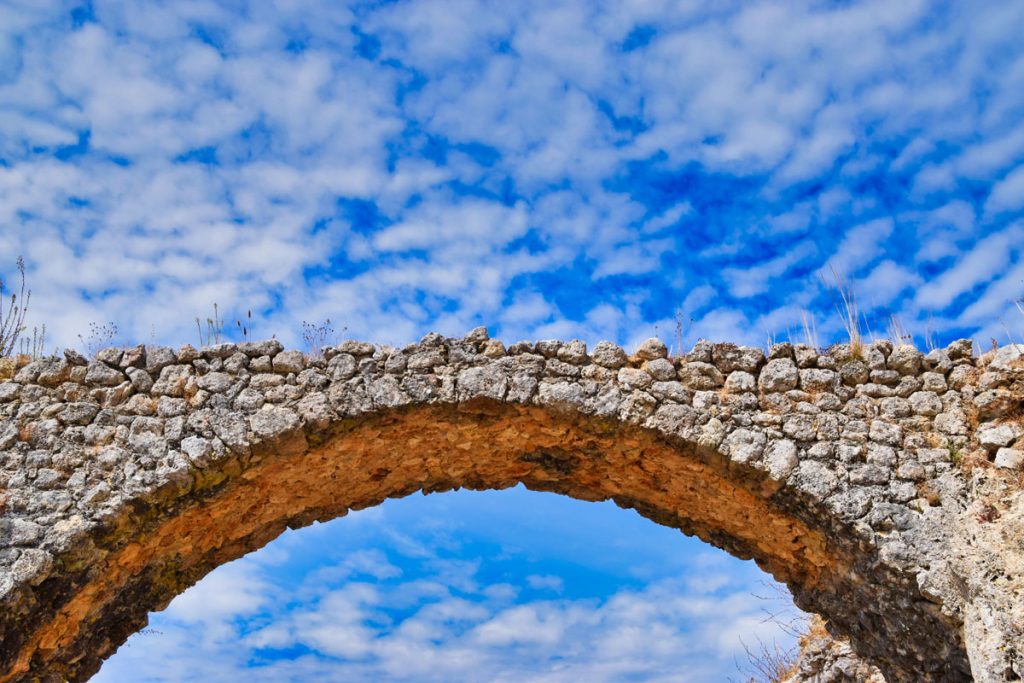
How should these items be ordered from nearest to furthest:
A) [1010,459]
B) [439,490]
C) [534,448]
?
[1010,459]
[534,448]
[439,490]

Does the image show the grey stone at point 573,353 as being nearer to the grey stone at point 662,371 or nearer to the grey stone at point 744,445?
the grey stone at point 662,371

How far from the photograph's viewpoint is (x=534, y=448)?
6852 mm

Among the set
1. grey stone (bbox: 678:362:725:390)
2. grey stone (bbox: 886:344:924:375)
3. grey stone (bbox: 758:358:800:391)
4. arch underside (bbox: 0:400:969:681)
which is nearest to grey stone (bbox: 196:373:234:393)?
arch underside (bbox: 0:400:969:681)

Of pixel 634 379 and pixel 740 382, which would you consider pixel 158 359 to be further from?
pixel 740 382

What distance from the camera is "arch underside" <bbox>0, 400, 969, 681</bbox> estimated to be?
592 centimetres

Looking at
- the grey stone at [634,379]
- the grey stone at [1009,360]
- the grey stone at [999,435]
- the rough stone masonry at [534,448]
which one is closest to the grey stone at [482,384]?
the rough stone masonry at [534,448]

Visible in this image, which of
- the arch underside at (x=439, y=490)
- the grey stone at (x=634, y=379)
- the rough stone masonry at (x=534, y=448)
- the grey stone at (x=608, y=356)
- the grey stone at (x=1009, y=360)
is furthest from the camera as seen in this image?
the grey stone at (x=608, y=356)

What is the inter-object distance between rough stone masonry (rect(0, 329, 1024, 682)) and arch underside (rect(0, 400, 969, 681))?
0.07 feet

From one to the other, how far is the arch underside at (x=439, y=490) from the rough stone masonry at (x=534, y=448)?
0.9 inches

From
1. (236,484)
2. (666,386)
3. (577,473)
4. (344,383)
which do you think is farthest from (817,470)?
(236,484)

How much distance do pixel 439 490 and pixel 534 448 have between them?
0.98 metres

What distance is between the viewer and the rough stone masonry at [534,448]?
A: 18.8ft

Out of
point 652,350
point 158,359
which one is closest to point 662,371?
point 652,350

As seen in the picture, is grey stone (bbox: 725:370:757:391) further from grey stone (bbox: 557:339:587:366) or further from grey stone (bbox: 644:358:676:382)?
grey stone (bbox: 557:339:587:366)
